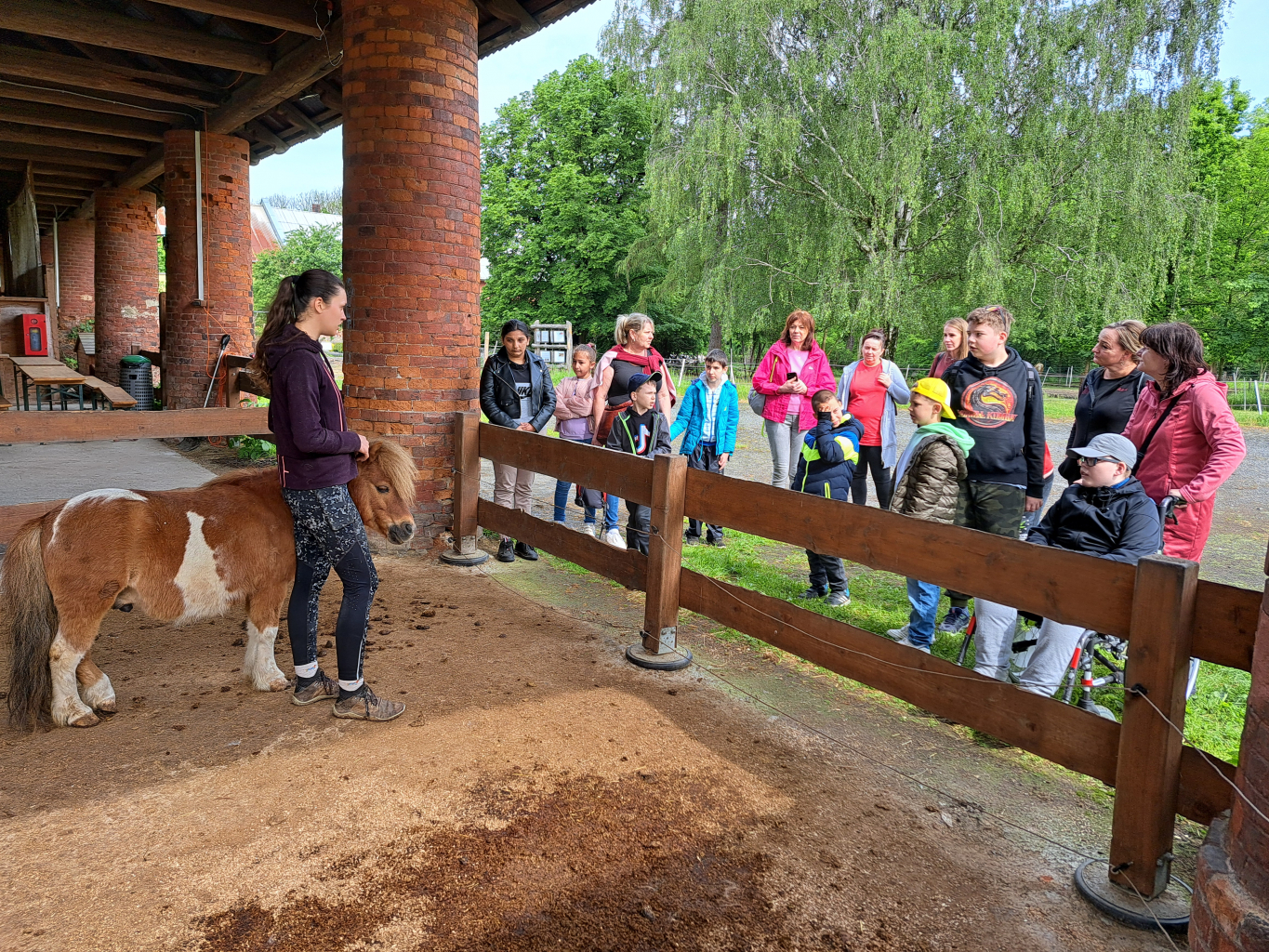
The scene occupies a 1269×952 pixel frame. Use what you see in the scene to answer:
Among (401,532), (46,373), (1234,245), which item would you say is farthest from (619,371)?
(1234,245)

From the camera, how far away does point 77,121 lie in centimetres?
1198

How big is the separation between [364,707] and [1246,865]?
3.24m

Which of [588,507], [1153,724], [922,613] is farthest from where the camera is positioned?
[588,507]

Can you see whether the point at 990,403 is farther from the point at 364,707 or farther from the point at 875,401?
the point at 364,707

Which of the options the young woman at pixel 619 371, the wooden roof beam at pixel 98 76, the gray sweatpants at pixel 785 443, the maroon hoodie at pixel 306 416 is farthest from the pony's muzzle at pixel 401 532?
the wooden roof beam at pixel 98 76

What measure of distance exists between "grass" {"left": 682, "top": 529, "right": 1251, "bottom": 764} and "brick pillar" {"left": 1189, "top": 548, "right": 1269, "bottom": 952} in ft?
5.70

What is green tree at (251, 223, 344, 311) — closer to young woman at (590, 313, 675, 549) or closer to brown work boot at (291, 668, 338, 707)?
young woman at (590, 313, 675, 549)

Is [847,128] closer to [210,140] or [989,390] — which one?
[210,140]

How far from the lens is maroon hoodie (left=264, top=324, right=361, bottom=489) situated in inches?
138

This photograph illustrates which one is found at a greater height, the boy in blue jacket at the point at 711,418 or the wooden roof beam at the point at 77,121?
the wooden roof beam at the point at 77,121

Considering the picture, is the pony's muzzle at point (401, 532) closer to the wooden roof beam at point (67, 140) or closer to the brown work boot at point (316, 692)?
the brown work boot at point (316, 692)

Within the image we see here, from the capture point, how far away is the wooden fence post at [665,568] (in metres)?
4.47

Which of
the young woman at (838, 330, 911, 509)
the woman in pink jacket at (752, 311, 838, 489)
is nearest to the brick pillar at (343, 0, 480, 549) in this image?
the woman in pink jacket at (752, 311, 838, 489)

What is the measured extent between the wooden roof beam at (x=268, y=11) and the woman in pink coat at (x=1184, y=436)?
7723 millimetres
